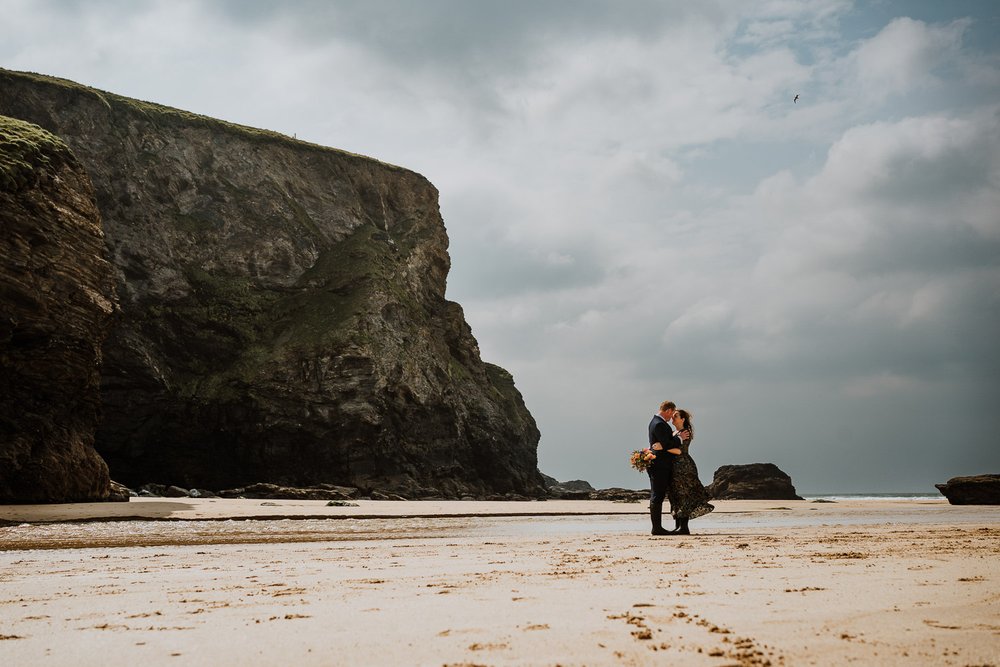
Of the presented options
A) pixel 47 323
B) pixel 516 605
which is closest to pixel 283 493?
pixel 47 323

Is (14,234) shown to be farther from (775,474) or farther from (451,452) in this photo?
(775,474)

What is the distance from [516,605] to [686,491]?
28.4 feet

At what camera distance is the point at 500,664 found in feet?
9.84

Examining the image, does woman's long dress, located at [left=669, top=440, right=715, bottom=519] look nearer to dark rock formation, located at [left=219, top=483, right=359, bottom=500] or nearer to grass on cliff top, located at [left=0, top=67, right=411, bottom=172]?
dark rock formation, located at [left=219, top=483, right=359, bottom=500]

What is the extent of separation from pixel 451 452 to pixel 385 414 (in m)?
6.90

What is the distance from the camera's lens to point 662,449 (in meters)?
12.4

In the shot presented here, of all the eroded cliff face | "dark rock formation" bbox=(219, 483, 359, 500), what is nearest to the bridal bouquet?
"dark rock formation" bbox=(219, 483, 359, 500)

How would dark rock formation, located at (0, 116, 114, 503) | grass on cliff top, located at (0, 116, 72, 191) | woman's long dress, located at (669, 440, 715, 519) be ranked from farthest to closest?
grass on cliff top, located at (0, 116, 72, 191) → dark rock formation, located at (0, 116, 114, 503) → woman's long dress, located at (669, 440, 715, 519)

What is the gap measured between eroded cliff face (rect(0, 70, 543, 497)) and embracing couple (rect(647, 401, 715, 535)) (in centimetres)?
3583

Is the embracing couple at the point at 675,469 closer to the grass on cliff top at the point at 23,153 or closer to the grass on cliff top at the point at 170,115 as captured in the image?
the grass on cliff top at the point at 23,153

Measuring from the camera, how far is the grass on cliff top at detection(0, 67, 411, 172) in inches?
2029

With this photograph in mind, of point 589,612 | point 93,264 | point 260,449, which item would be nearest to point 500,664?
point 589,612

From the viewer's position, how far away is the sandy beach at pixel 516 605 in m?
3.21

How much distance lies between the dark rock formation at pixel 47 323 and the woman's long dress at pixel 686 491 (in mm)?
18441
